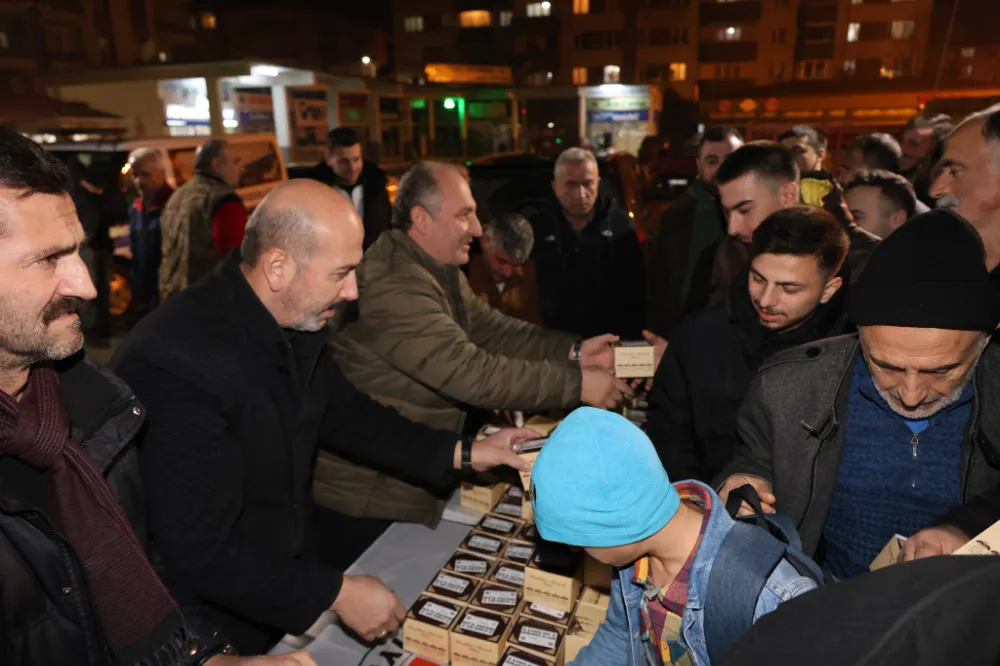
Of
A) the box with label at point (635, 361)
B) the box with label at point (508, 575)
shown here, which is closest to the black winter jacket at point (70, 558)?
the box with label at point (508, 575)

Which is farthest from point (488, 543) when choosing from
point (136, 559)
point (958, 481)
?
point (958, 481)

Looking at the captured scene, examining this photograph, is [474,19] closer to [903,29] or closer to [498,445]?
[903,29]

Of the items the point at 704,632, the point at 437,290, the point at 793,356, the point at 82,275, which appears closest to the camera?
the point at 704,632

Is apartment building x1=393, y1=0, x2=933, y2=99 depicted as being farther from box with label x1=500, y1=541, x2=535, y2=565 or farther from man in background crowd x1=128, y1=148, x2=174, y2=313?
box with label x1=500, y1=541, x2=535, y2=565

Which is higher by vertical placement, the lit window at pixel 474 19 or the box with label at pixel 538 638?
the lit window at pixel 474 19

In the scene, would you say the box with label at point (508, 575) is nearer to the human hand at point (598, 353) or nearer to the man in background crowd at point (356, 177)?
the human hand at point (598, 353)

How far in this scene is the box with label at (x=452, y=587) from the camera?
216 centimetres

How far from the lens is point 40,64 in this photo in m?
19.6

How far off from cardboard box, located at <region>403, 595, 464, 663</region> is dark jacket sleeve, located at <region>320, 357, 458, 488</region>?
0.58m

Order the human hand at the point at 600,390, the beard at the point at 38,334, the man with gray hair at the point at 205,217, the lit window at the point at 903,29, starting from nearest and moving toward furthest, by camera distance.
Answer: the beard at the point at 38,334
the human hand at the point at 600,390
the man with gray hair at the point at 205,217
the lit window at the point at 903,29

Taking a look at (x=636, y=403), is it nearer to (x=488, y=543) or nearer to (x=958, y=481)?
(x=488, y=543)

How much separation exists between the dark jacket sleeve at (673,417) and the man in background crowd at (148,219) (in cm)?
583

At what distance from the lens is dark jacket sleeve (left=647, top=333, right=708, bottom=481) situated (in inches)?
102

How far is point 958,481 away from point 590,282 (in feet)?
11.7
